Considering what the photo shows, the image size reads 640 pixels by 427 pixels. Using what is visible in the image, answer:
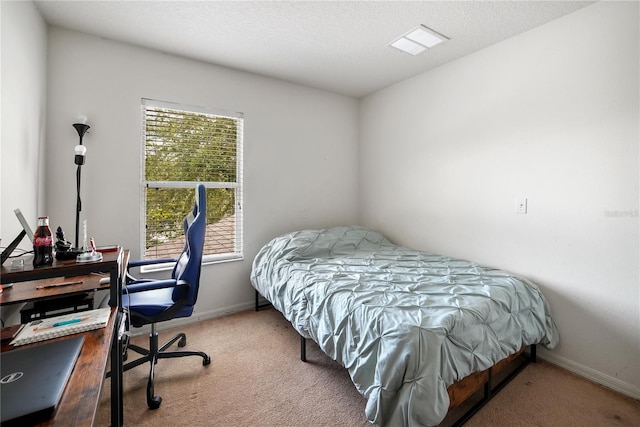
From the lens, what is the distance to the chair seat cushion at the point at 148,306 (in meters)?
1.77

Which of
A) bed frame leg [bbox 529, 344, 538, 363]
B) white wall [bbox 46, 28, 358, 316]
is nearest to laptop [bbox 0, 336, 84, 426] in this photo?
white wall [bbox 46, 28, 358, 316]

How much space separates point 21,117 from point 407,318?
2479 mm

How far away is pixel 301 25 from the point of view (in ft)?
7.13

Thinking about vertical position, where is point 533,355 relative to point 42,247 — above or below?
below

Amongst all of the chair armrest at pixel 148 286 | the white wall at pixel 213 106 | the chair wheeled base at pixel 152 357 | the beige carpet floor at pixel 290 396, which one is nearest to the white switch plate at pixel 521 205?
the beige carpet floor at pixel 290 396

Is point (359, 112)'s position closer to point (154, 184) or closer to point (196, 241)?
point (154, 184)

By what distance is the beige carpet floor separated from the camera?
5.29 feet

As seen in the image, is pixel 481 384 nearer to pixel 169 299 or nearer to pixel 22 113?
pixel 169 299

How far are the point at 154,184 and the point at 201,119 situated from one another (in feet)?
2.47

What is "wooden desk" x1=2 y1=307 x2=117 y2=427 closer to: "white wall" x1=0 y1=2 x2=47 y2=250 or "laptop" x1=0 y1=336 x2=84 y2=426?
"laptop" x1=0 y1=336 x2=84 y2=426

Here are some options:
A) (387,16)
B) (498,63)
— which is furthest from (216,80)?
(498,63)

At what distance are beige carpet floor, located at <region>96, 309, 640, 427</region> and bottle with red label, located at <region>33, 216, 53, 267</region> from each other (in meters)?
0.85

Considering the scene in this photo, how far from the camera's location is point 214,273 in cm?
290

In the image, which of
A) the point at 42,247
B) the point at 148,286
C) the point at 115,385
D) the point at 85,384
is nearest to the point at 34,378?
the point at 85,384
